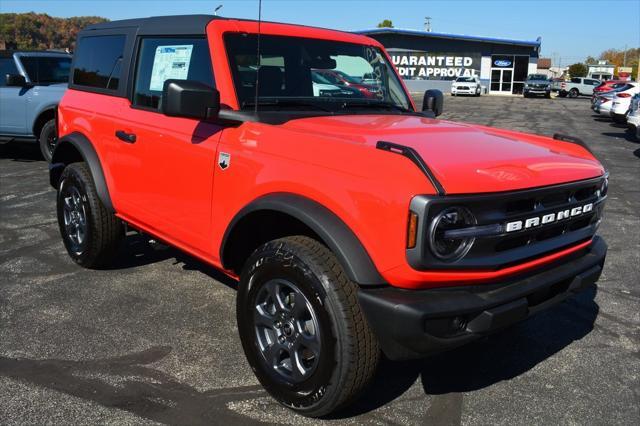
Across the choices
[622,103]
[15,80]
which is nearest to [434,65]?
[622,103]

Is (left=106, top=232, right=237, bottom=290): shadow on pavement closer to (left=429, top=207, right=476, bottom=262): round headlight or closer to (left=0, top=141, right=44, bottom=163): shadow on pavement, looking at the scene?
(left=429, top=207, right=476, bottom=262): round headlight

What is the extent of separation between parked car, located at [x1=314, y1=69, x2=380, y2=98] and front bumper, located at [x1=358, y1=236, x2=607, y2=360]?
185cm

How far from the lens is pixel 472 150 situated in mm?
2785

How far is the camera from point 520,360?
346 centimetres

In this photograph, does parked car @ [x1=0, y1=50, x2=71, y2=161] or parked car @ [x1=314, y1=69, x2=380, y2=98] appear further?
parked car @ [x1=0, y1=50, x2=71, y2=161]

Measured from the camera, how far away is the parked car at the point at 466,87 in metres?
41.0

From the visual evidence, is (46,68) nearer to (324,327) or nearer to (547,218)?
(324,327)

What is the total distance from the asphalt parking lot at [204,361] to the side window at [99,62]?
4.45ft

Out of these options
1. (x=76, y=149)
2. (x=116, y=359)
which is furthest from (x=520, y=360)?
(x=76, y=149)

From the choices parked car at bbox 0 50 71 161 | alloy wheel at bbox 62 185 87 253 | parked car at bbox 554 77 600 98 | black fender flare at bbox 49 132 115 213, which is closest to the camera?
black fender flare at bbox 49 132 115 213

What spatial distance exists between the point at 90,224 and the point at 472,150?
120 inches

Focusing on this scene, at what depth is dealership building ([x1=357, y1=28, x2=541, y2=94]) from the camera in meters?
45.4

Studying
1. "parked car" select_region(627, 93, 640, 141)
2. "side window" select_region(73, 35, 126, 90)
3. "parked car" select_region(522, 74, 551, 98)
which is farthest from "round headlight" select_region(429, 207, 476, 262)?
"parked car" select_region(522, 74, 551, 98)

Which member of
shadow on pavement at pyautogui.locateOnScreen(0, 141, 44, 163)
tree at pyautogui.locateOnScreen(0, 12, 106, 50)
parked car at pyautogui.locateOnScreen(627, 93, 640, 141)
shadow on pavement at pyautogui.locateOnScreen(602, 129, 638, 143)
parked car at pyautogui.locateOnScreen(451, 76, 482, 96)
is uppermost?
tree at pyautogui.locateOnScreen(0, 12, 106, 50)
